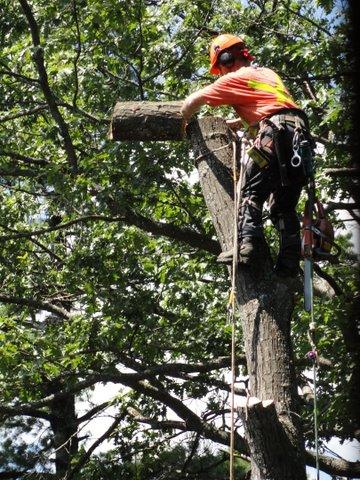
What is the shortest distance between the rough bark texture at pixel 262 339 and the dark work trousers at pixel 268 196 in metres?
0.09

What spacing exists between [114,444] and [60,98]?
357 centimetres

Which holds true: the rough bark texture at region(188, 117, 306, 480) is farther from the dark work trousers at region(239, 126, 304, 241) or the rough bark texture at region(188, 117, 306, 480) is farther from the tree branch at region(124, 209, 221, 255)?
the tree branch at region(124, 209, 221, 255)

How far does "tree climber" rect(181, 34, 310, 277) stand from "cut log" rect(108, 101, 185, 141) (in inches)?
5.7

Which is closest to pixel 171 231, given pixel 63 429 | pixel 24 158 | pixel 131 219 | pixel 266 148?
pixel 131 219

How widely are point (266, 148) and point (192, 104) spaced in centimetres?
46

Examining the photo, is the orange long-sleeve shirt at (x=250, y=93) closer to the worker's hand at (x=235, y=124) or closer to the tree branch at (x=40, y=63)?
the worker's hand at (x=235, y=124)

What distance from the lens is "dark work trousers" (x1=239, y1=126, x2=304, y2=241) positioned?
4.47 metres

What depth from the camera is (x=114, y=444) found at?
9.07 m

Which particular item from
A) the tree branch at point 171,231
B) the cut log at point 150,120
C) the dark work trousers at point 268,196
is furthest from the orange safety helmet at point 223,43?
the tree branch at point 171,231

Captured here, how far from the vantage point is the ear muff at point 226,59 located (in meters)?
5.07

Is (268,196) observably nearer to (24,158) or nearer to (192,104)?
(192,104)

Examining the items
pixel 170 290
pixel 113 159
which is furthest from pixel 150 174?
pixel 170 290

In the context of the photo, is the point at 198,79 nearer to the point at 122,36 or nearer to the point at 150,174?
the point at 122,36

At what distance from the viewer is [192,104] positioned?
15.4 feet
